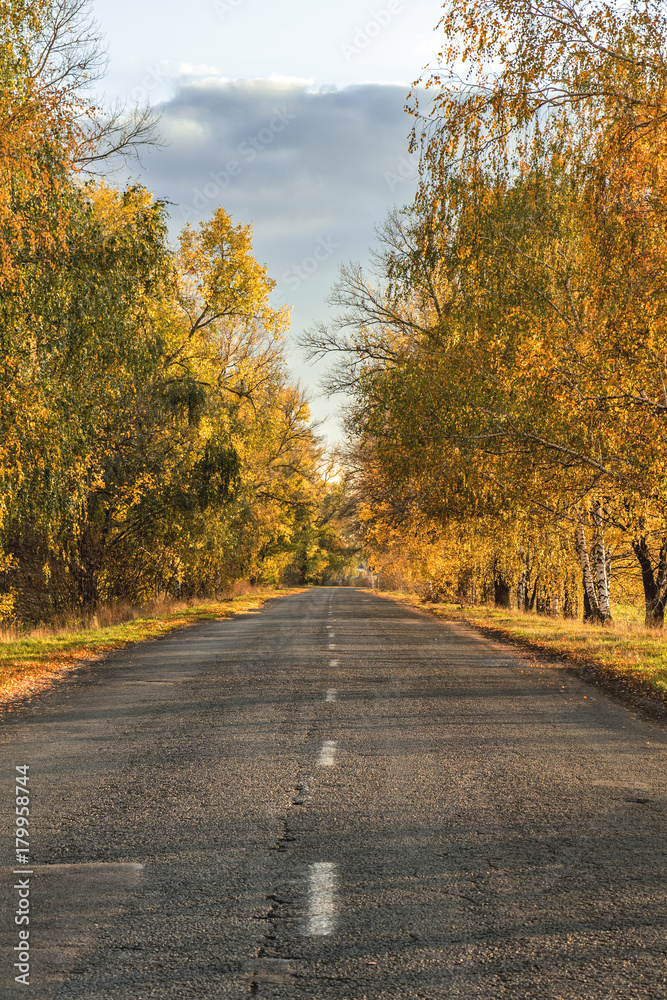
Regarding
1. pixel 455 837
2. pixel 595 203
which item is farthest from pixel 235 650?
pixel 455 837

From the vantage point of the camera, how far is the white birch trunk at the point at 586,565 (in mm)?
25125

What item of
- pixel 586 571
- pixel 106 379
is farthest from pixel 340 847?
pixel 586 571

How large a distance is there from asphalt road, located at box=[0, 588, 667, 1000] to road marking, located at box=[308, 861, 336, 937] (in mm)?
17

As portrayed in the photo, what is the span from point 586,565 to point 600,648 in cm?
1119

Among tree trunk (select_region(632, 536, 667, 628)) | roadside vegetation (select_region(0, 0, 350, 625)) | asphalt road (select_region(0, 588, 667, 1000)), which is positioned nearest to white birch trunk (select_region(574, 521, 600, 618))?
tree trunk (select_region(632, 536, 667, 628))

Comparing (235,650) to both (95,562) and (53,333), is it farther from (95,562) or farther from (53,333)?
(95,562)

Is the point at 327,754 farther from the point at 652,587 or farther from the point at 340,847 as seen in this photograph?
the point at 652,587

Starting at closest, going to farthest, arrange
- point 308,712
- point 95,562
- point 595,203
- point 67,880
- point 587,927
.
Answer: point 587,927 < point 67,880 < point 308,712 < point 595,203 < point 95,562

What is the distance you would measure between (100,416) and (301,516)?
59.2 m

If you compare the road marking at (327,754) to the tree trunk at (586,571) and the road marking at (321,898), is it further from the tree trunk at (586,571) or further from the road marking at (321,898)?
the tree trunk at (586,571)

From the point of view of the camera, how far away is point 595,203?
419 inches

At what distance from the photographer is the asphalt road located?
3.62 m

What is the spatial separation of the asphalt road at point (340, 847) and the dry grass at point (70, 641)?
134 centimetres

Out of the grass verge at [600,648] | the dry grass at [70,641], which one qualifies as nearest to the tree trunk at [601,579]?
the grass verge at [600,648]
